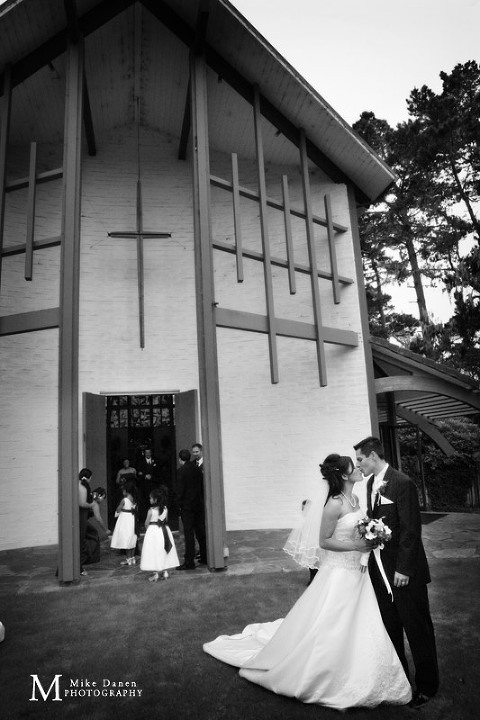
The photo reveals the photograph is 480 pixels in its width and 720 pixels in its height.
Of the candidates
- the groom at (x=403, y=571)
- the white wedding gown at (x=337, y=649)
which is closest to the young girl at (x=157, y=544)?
the white wedding gown at (x=337, y=649)

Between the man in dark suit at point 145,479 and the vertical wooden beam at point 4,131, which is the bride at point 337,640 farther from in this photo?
the man in dark suit at point 145,479

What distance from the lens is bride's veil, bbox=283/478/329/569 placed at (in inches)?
203

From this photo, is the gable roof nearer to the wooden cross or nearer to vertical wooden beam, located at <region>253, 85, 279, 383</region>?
vertical wooden beam, located at <region>253, 85, 279, 383</region>

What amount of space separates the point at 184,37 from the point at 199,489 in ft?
23.5

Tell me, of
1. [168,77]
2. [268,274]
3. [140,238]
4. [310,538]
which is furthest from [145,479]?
[168,77]

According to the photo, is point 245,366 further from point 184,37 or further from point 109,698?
point 109,698

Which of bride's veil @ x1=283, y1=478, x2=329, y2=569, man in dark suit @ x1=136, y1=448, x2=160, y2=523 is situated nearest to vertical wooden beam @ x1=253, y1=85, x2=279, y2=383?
bride's veil @ x1=283, y1=478, x2=329, y2=569

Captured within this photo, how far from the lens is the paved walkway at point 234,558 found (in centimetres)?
654

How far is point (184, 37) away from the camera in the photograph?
8.12 m

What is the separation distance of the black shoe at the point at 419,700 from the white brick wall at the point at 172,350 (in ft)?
20.8

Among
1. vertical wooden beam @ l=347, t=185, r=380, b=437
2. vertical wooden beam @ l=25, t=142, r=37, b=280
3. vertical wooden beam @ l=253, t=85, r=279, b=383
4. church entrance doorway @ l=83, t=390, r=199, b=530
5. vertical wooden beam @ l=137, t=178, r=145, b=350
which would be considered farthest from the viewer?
vertical wooden beam @ l=137, t=178, r=145, b=350

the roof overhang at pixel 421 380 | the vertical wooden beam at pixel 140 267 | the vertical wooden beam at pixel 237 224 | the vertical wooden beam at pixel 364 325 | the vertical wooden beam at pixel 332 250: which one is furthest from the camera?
the vertical wooden beam at pixel 140 267

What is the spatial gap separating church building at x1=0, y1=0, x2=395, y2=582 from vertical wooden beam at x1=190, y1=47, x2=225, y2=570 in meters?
0.06

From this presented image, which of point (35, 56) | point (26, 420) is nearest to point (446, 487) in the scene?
point (26, 420)
